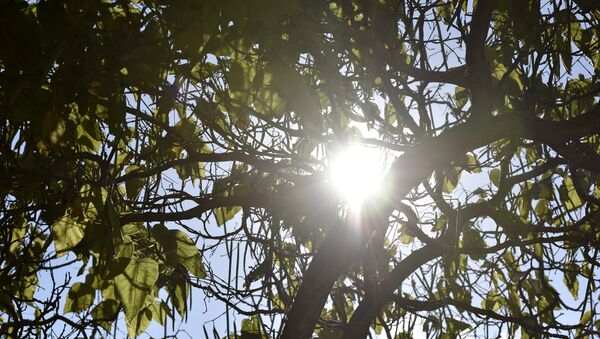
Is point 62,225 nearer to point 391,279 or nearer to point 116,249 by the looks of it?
point 116,249

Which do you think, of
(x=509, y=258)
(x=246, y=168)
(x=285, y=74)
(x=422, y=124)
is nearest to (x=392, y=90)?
(x=422, y=124)

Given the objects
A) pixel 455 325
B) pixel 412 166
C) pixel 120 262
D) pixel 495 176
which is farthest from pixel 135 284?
pixel 495 176

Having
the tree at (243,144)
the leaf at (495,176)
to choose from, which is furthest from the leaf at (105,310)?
the leaf at (495,176)

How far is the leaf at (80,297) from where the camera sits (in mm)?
1613

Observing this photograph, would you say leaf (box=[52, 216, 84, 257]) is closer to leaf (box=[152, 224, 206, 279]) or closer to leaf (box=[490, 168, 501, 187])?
leaf (box=[152, 224, 206, 279])

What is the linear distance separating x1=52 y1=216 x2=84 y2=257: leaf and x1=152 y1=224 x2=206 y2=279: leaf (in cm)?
Answer: 25

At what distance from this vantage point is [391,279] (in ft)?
4.95

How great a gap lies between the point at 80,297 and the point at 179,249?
1.49ft

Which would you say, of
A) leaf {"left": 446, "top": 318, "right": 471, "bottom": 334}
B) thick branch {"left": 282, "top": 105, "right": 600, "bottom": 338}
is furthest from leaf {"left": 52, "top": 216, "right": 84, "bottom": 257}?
leaf {"left": 446, "top": 318, "right": 471, "bottom": 334}

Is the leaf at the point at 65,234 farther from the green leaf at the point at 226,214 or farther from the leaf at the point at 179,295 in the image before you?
the green leaf at the point at 226,214

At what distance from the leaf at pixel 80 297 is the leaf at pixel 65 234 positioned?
7.7 inches

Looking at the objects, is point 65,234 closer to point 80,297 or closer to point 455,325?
point 80,297

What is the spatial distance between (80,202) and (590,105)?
5.11 feet

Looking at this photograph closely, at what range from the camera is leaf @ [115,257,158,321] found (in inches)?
47.2
